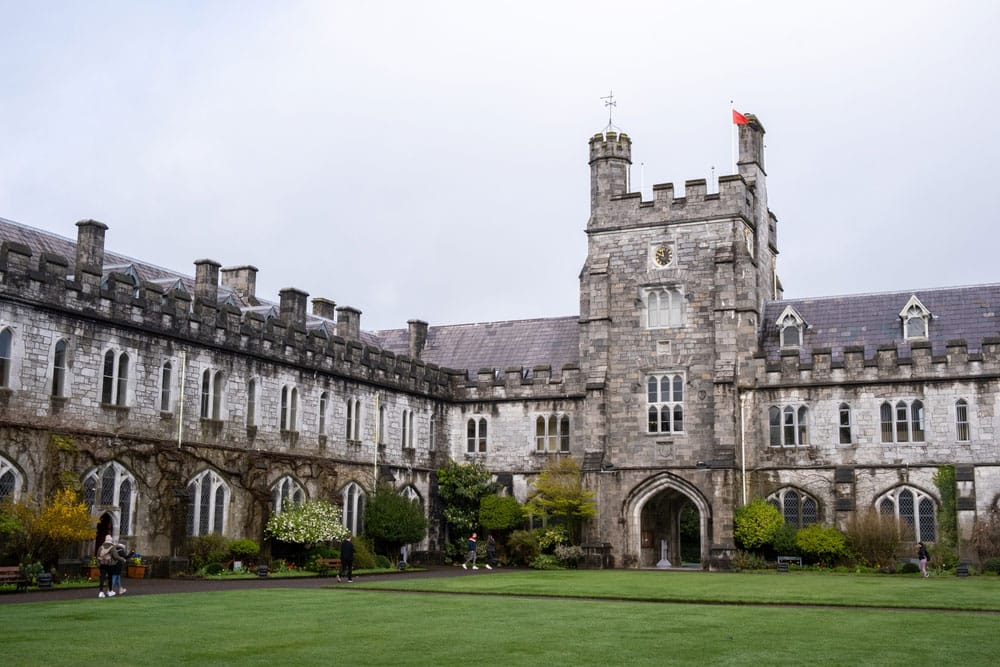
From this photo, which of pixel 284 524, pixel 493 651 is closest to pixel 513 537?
pixel 284 524

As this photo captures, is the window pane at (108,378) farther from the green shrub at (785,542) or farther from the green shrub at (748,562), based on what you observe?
the green shrub at (785,542)

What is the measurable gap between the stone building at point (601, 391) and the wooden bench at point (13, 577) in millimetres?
4672

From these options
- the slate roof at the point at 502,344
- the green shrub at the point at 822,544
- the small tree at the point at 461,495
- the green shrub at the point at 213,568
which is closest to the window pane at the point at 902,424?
the green shrub at the point at 822,544

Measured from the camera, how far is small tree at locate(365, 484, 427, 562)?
38.3 metres

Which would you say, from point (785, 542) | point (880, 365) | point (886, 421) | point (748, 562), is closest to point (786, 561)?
point (785, 542)

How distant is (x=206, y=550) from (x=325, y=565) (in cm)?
366

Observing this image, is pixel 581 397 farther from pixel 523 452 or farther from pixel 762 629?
pixel 762 629

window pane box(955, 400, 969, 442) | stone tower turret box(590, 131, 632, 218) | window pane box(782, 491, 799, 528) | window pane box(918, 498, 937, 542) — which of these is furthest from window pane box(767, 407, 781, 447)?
stone tower turret box(590, 131, 632, 218)

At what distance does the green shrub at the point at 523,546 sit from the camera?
41188 mm

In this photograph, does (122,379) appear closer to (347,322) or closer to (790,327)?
(347,322)

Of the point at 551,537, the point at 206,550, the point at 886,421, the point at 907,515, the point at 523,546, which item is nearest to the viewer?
the point at 206,550

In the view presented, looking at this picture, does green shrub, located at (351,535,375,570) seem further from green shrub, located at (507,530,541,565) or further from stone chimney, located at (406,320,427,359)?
stone chimney, located at (406,320,427,359)

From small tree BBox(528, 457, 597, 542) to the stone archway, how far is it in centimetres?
167

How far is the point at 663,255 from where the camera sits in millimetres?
42844
